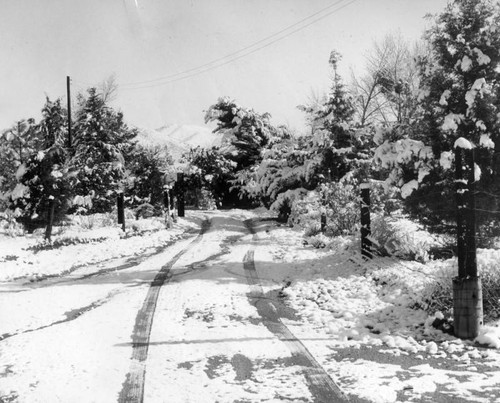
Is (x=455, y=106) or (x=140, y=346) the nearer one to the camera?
(x=140, y=346)

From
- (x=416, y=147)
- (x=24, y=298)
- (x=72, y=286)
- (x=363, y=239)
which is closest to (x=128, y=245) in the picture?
(x=72, y=286)

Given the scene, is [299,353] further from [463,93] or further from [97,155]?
[97,155]

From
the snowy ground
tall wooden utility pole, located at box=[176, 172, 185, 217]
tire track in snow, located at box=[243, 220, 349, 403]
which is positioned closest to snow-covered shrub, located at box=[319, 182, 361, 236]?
the snowy ground

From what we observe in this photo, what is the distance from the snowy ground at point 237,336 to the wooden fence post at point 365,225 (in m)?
0.43

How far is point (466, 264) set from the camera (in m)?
7.52

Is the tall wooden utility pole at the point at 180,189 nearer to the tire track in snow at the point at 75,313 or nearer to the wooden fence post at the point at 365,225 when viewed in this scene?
Answer: the wooden fence post at the point at 365,225

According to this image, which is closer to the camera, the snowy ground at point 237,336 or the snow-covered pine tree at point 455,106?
the snowy ground at point 237,336

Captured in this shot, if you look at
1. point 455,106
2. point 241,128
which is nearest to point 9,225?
point 241,128

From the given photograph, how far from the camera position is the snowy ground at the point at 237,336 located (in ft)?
17.6

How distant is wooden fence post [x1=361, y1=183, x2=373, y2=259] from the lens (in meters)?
12.8

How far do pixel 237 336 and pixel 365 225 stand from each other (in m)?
6.69

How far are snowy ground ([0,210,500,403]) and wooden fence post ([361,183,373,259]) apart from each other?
1.42ft

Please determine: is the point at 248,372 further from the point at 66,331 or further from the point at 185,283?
the point at 185,283

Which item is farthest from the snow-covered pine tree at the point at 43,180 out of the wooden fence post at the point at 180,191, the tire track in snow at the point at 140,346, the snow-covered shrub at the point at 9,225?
the wooden fence post at the point at 180,191
